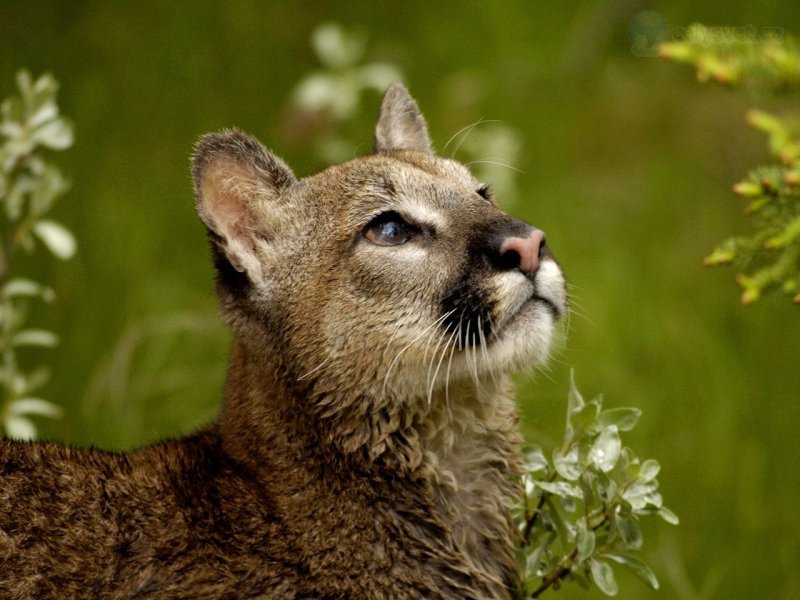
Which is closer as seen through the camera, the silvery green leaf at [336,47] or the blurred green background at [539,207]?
the blurred green background at [539,207]

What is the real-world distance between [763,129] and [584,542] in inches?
60.8

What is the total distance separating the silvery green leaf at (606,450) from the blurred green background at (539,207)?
1.70 m

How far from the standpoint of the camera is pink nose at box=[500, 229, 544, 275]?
408cm

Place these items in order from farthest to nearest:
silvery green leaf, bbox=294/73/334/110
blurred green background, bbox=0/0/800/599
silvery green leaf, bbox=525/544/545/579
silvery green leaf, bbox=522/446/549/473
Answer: silvery green leaf, bbox=294/73/334/110 < blurred green background, bbox=0/0/800/599 < silvery green leaf, bbox=522/446/549/473 < silvery green leaf, bbox=525/544/545/579

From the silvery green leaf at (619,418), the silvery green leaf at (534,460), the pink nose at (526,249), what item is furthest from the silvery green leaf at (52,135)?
the silvery green leaf at (619,418)

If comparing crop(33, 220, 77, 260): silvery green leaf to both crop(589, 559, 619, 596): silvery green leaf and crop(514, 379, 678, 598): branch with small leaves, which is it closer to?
crop(514, 379, 678, 598): branch with small leaves

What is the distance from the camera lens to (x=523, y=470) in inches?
178

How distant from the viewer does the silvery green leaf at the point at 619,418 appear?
13.6ft

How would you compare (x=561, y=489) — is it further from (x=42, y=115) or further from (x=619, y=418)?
(x=42, y=115)

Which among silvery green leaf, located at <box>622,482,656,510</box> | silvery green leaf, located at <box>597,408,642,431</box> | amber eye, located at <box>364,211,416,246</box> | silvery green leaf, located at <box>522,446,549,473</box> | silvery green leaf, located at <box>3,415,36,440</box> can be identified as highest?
Result: amber eye, located at <box>364,211,416,246</box>

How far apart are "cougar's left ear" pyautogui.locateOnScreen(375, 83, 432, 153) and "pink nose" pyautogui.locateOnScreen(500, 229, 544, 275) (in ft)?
4.43

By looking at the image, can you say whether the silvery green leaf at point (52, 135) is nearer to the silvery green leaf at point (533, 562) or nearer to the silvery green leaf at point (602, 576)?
the silvery green leaf at point (533, 562)

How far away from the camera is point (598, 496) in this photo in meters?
4.20

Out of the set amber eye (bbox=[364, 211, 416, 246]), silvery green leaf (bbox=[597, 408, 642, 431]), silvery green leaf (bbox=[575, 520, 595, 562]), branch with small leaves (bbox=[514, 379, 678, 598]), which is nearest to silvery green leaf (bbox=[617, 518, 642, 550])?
branch with small leaves (bbox=[514, 379, 678, 598])
